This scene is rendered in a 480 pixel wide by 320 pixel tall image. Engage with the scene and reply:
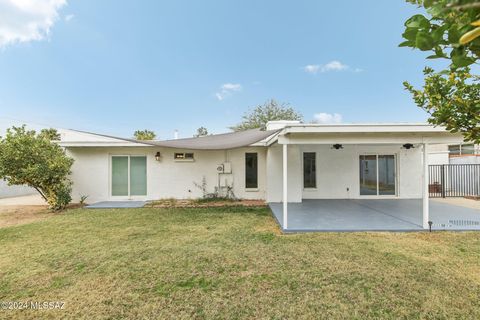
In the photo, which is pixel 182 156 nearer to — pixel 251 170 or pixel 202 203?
pixel 202 203

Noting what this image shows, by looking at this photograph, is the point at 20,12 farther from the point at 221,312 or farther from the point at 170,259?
the point at 221,312

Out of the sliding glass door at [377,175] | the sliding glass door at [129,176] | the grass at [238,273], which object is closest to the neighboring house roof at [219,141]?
the grass at [238,273]

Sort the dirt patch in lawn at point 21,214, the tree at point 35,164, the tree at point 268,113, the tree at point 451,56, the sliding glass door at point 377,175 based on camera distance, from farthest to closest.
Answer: the tree at point 268,113, the sliding glass door at point 377,175, the tree at point 35,164, the dirt patch in lawn at point 21,214, the tree at point 451,56

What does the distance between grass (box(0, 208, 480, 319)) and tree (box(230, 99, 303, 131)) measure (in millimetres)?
23247

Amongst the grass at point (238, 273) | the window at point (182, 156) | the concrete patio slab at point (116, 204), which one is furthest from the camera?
the window at point (182, 156)

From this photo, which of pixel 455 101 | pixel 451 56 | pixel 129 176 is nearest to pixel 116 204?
pixel 129 176

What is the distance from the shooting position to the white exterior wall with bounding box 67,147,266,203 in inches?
414

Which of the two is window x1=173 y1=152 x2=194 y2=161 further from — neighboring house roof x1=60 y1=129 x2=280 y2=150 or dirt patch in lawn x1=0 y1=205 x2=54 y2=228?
dirt patch in lawn x1=0 y1=205 x2=54 y2=228

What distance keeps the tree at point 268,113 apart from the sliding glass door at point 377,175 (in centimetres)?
1846

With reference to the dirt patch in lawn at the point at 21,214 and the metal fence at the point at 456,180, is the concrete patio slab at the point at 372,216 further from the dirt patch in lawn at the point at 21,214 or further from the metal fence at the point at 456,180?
the dirt patch in lawn at the point at 21,214

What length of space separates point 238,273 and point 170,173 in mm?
7695

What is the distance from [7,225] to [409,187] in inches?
583

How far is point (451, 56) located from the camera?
3.07 feet

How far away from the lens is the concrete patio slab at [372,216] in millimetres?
6184
